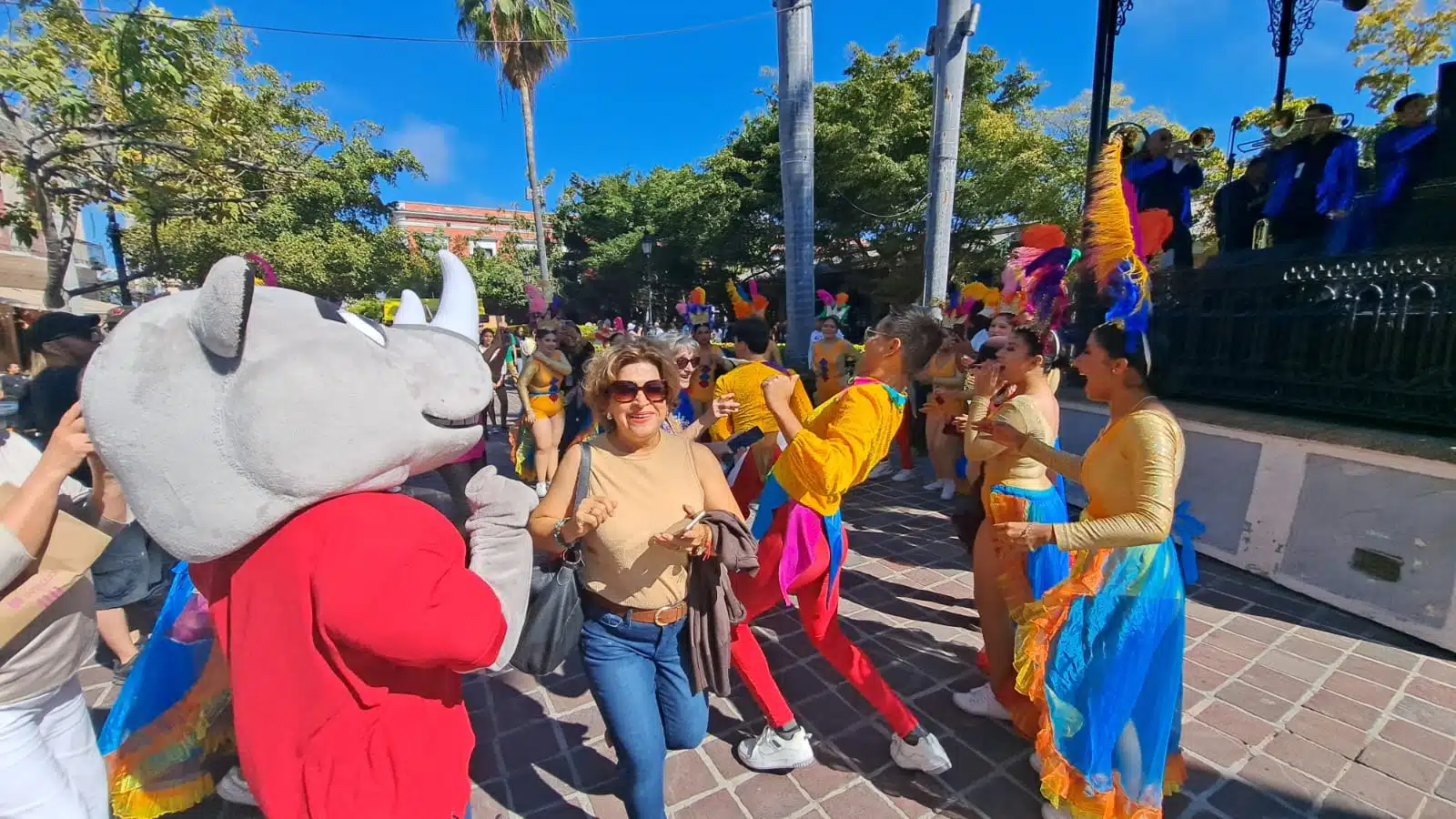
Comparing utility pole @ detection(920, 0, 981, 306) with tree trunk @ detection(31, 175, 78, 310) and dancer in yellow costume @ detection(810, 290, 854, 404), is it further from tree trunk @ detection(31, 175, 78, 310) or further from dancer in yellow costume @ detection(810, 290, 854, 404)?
tree trunk @ detection(31, 175, 78, 310)

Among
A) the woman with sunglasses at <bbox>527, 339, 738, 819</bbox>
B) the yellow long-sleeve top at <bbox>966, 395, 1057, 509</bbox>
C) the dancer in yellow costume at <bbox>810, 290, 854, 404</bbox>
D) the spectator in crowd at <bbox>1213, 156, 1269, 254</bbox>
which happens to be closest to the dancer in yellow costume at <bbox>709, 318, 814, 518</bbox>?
the yellow long-sleeve top at <bbox>966, 395, 1057, 509</bbox>

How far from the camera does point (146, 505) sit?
1104 mm

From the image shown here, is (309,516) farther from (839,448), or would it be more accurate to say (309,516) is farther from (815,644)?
(815,644)

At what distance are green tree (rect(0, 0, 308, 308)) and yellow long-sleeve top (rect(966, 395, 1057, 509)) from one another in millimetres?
8423

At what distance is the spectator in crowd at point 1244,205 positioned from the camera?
6562 millimetres

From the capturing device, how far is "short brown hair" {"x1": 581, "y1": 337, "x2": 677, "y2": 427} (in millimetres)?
1958

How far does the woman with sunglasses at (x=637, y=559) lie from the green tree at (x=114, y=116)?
753cm

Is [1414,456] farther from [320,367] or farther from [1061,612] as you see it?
[320,367]

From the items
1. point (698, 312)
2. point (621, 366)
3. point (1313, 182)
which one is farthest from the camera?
point (698, 312)

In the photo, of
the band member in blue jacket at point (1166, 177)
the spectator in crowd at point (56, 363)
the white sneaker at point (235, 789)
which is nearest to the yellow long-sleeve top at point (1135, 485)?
the white sneaker at point (235, 789)

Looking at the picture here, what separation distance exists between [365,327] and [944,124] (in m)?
7.49

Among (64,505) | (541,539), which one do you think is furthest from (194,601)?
(541,539)

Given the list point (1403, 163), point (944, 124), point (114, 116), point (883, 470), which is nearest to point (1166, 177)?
point (1403, 163)

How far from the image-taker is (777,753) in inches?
97.8
